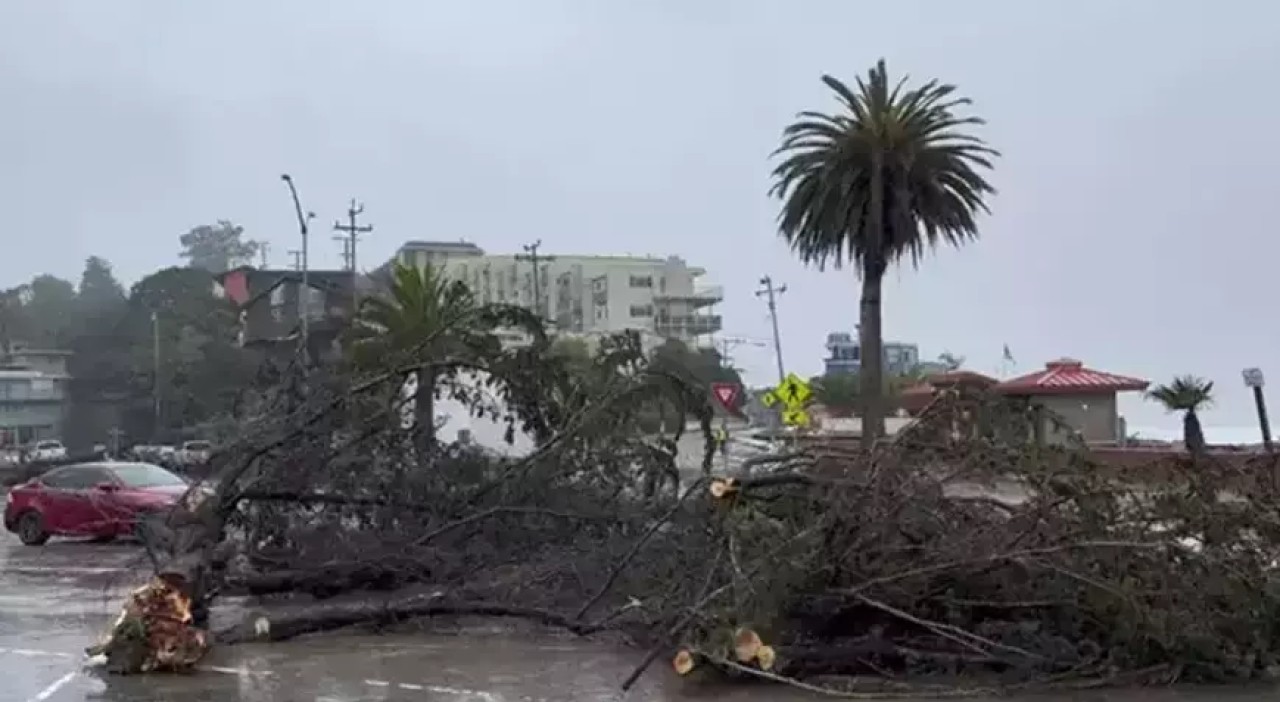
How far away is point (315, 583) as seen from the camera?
14.8m

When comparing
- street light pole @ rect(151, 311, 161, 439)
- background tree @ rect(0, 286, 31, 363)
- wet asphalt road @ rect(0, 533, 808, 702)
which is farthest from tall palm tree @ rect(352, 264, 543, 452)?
background tree @ rect(0, 286, 31, 363)

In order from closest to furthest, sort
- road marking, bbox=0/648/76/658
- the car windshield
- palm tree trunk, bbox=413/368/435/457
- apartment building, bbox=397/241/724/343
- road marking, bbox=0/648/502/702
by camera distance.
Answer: road marking, bbox=0/648/502/702
road marking, bbox=0/648/76/658
palm tree trunk, bbox=413/368/435/457
the car windshield
apartment building, bbox=397/241/724/343

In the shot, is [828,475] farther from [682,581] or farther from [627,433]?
[627,433]

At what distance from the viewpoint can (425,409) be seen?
15547 mm

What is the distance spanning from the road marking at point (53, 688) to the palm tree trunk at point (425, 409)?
4.49 meters

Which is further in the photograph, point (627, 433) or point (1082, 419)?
point (1082, 419)

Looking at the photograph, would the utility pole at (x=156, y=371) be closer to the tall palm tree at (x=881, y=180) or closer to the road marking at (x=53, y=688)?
the tall palm tree at (x=881, y=180)

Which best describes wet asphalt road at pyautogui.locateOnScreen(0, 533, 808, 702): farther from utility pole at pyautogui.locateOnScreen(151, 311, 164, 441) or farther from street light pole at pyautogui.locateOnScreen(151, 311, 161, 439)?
street light pole at pyautogui.locateOnScreen(151, 311, 161, 439)

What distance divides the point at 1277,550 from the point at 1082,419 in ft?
96.9

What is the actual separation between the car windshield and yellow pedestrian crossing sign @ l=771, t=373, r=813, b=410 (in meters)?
11.8

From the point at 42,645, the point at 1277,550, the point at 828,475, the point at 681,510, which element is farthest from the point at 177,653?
the point at 1277,550

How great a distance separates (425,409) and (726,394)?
11.1 metres

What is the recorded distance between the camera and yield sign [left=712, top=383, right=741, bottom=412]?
79.8ft

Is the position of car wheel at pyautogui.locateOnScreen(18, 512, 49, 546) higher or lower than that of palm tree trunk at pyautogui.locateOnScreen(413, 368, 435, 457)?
→ lower
